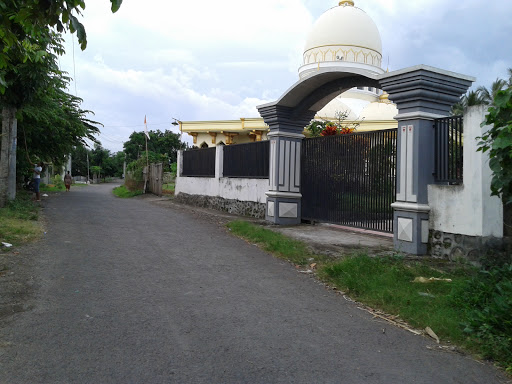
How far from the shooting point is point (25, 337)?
12.3 feet

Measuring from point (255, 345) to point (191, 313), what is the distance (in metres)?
0.97

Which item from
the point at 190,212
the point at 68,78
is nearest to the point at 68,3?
the point at 190,212

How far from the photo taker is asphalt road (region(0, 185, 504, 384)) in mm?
3250

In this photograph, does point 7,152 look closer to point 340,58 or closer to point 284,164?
point 284,164

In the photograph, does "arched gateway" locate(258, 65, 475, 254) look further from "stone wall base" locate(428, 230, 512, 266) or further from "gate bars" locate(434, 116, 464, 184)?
"stone wall base" locate(428, 230, 512, 266)

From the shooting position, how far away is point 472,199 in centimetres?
645

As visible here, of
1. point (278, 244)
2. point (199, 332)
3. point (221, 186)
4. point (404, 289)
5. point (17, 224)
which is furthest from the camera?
point (221, 186)

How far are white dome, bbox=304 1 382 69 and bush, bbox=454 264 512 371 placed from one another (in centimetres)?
2703

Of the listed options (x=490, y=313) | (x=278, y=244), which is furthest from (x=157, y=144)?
(x=490, y=313)

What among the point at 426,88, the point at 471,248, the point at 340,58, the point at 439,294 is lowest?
the point at 439,294

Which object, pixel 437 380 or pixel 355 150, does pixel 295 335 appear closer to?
pixel 437 380

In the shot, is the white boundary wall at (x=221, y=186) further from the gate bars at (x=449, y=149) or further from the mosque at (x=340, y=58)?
the mosque at (x=340, y=58)

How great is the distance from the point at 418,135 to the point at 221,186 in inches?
342

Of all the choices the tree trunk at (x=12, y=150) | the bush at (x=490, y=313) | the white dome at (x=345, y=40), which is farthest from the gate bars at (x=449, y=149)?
the white dome at (x=345, y=40)
